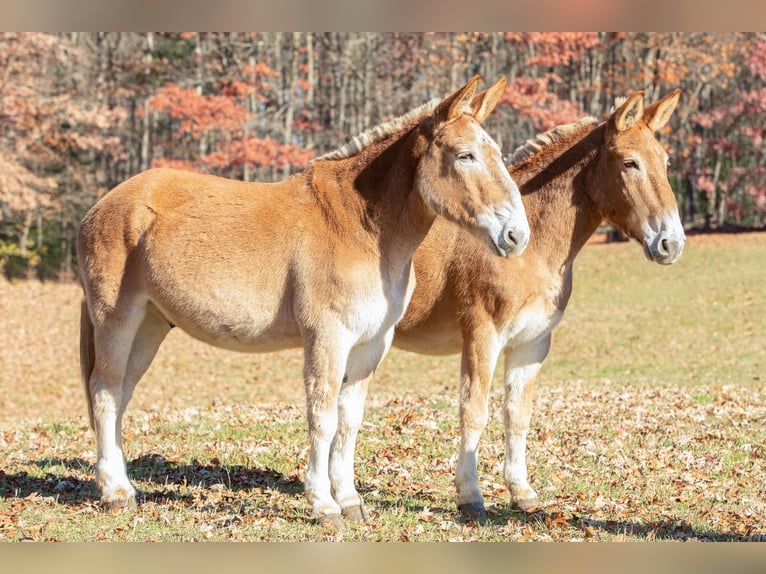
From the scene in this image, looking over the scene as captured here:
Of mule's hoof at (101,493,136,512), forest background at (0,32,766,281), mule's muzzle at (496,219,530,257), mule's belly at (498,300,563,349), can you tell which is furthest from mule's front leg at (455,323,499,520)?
forest background at (0,32,766,281)

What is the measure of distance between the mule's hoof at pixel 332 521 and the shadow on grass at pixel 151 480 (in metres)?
1.46

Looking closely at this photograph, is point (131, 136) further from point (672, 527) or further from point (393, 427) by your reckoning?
point (672, 527)

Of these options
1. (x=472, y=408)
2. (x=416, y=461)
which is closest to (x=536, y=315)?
(x=472, y=408)

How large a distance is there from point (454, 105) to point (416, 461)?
3892mm

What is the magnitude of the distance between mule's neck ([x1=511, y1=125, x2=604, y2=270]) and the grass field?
2.12 meters

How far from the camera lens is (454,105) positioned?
645 centimetres

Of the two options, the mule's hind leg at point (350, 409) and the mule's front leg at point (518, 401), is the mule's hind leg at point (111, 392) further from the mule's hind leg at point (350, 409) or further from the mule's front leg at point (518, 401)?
the mule's front leg at point (518, 401)

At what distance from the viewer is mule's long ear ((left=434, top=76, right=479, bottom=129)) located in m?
6.40

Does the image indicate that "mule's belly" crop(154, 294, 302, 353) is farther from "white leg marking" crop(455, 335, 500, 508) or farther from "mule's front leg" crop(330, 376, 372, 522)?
"white leg marking" crop(455, 335, 500, 508)

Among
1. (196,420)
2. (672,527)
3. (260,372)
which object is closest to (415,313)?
(672,527)

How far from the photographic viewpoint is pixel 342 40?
31562 mm

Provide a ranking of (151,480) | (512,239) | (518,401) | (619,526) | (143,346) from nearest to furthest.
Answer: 1. (512,239)
2. (619,526)
3. (518,401)
4. (143,346)
5. (151,480)

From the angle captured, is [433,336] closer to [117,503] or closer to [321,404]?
[321,404]

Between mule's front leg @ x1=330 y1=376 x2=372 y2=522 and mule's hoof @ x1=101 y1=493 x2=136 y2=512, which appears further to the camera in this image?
mule's hoof @ x1=101 y1=493 x2=136 y2=512
